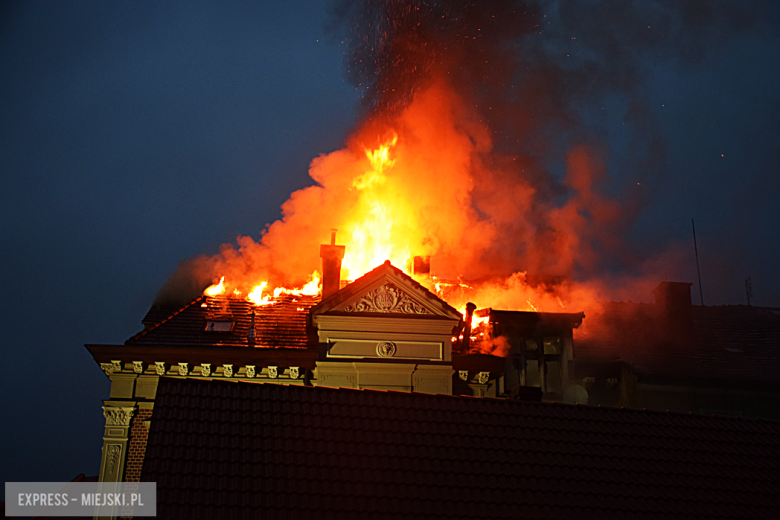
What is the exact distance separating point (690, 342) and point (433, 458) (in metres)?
14.7

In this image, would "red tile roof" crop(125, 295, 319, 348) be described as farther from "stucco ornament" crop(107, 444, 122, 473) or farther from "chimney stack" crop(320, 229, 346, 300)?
"stucco ornament" crop(107, 444, 122, 473)

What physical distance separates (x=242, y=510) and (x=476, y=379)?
9203 millimetres

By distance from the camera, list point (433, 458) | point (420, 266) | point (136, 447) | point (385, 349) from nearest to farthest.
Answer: point (433, 458), point (136, 447), point (385, 349), point (420, 266)

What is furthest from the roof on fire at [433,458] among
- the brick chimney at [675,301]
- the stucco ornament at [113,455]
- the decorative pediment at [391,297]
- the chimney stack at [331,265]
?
the brick chimney at [675,301]

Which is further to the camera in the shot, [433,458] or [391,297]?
[391,297]

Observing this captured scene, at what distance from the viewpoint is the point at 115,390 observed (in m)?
15.2

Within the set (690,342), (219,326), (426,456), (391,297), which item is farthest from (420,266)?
(426,456)

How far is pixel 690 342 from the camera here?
20.6m

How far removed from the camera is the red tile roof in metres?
16.0

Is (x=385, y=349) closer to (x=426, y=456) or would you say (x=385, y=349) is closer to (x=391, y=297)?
(x=391, y=297)

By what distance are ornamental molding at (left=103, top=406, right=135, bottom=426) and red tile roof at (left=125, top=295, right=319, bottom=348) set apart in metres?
1.57

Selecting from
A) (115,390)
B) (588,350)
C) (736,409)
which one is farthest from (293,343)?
(736,409)

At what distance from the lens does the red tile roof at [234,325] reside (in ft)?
52.5

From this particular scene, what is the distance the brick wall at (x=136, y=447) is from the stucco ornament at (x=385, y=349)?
5.64 meters
